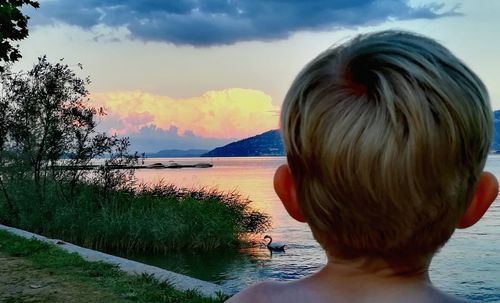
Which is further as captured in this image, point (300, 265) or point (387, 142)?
point (300, 265)

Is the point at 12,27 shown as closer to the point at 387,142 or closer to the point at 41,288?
the point at 41,288

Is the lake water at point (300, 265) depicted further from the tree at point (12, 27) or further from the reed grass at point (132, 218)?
the tree at point (12, 27)

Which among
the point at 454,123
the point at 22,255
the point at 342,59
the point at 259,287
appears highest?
the point at 342,59

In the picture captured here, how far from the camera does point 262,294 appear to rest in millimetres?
1137

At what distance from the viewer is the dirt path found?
236 inches

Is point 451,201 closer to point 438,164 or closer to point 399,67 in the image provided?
point 438,164

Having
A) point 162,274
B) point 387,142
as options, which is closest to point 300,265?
point 162,274

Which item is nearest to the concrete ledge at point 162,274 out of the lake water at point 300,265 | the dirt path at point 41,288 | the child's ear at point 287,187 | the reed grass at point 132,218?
the dirt path at point 41,288

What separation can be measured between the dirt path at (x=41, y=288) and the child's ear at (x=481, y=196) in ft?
A: 16.8

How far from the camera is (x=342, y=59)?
44.8 inches

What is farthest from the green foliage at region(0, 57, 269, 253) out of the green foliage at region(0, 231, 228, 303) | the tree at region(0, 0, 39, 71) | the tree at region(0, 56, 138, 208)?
the tree at region(0, 0, 39, 71)

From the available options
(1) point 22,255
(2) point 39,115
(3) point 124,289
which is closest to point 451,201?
(3) point 124,289

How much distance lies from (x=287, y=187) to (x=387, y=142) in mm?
247

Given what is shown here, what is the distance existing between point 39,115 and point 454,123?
16299 mm
